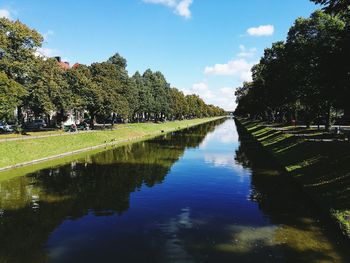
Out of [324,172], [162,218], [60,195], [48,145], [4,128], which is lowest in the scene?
[162,218]

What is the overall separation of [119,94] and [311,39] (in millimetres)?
53650

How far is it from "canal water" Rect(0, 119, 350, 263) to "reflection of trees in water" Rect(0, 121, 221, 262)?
0.23 feet

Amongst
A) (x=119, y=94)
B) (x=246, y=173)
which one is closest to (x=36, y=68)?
(x=119, y=94)

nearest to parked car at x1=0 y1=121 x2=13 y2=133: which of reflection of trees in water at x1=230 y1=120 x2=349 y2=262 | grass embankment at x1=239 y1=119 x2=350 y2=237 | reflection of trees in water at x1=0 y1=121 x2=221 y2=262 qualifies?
reflection of trees in water at x1=0 y1=121 x2=221 y2=262

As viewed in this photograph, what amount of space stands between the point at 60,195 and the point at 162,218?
10.9 m

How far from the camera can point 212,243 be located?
19266mm

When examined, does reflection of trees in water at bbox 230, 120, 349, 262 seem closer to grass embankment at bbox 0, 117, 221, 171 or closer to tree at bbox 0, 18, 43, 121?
grass embankment at bbox 0, 117, 221, 171

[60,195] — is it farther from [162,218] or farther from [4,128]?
[4,128]

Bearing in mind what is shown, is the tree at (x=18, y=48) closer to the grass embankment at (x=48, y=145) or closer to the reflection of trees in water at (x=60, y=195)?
the grass embankment at (x=48, y=145)

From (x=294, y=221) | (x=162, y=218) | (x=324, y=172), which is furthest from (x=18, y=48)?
(x=294, y=221)

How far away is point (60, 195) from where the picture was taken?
30641mm

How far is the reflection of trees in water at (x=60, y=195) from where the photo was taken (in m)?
20.5

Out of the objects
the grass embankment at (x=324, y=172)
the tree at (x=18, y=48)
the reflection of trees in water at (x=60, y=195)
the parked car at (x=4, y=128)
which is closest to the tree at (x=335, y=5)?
the grass embankment at (x=324, y=172)

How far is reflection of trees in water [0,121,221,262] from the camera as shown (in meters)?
20.5
